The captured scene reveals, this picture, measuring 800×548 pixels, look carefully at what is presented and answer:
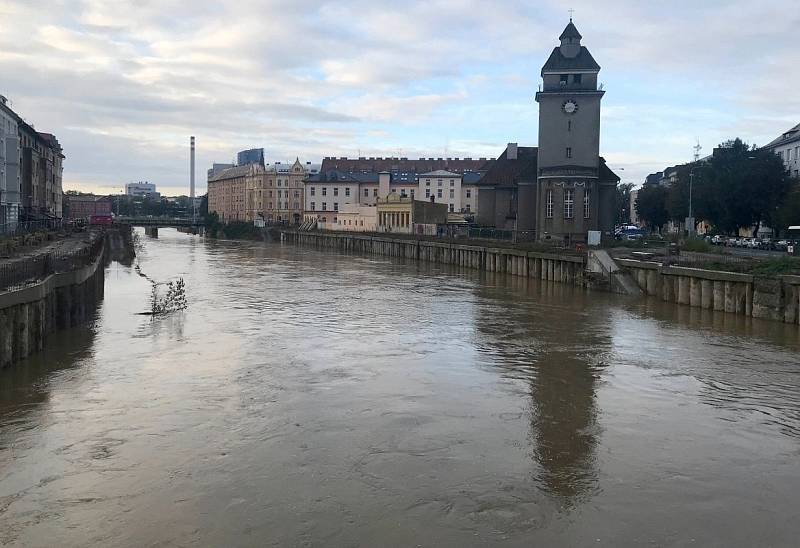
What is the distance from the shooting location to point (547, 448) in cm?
1425

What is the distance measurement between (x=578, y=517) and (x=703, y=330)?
21.0 metres

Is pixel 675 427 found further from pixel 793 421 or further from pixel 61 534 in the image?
pixel 61 534

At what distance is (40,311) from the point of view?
2227 centimetres

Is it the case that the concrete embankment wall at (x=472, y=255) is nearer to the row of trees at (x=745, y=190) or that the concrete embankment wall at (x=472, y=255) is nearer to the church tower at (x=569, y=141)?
the church tower at (x=569, y=141)

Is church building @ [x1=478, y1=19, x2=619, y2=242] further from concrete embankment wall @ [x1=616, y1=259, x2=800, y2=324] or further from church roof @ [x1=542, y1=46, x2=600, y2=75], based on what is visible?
concrete embankment wall @ [x1=616, y1=259, x2=800, y2=324]

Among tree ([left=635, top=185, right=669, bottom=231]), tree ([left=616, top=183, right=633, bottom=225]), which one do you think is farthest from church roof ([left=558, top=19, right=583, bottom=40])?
tree ([left=616, top=183, right=633, bottom=225])

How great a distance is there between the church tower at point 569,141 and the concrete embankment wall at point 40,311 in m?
44.2

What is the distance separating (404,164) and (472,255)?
7332cm

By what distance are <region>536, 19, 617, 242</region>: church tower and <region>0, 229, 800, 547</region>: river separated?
36.8 metres

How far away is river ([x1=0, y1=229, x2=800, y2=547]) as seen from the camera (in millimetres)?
10805

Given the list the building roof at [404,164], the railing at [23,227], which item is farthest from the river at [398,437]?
the building roof at [404,164]

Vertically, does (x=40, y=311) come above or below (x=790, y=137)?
below

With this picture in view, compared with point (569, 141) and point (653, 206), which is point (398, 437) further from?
point (653, 206)

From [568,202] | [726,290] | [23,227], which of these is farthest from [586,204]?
[23,227]
